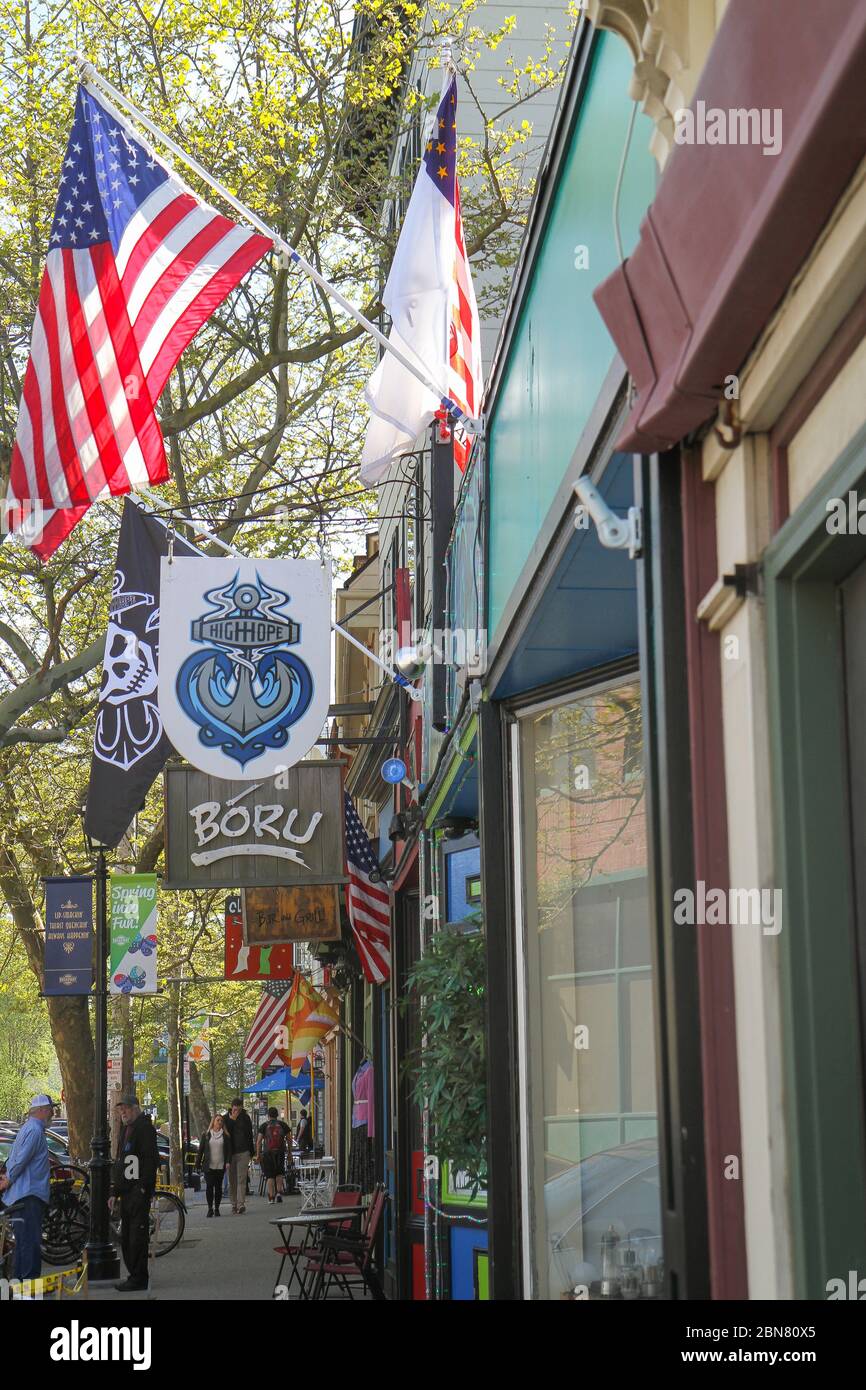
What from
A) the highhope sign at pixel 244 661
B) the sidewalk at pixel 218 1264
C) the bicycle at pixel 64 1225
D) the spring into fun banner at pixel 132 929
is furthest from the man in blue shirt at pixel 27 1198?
the spring into fun banner at pixel 132 929

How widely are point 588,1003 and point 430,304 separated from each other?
4.59 m

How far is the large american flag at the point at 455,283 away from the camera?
9.48 metres

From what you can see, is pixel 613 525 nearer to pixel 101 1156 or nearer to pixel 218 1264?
pixel 101 1156

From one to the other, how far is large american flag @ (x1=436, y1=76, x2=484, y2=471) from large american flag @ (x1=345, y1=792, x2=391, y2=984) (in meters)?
7.42

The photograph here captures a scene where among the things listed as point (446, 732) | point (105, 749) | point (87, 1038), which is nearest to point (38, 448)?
point (446, 732)

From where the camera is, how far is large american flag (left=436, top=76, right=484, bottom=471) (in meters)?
9.48

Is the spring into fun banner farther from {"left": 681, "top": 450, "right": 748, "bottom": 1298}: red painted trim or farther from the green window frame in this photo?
the green window frame

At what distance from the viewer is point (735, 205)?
10.4 feet

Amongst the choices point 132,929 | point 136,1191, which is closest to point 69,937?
point 132,929

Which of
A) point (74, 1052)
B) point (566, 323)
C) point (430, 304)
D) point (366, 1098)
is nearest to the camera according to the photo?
point (566, 323)

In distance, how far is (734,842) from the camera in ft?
11.7

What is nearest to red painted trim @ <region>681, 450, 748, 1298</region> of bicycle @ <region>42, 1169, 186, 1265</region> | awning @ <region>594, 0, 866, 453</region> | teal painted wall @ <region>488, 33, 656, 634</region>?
awning @ <region>594, 0, 866, 453</region>

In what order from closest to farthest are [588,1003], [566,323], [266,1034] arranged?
[566,323], [588,1003], [266,1034]

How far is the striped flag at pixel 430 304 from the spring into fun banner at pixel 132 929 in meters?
12.4
